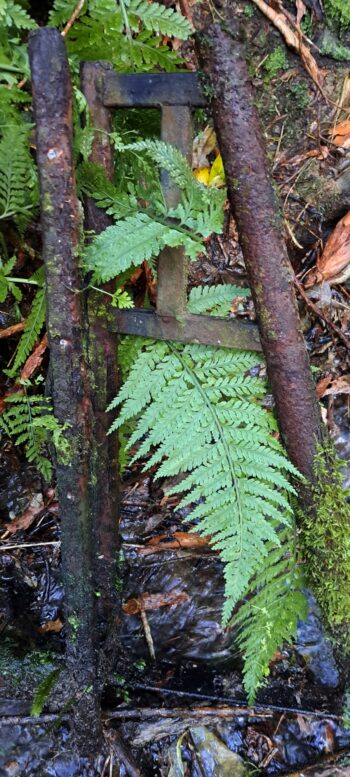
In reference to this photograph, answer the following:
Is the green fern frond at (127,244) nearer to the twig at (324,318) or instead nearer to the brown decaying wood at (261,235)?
the brown decaying wood at (261,235)

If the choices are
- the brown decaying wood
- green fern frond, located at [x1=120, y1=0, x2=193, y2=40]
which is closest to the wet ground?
the brown decaying wood

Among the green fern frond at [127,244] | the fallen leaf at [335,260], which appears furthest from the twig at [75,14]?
the fallen leaf at [335,260]

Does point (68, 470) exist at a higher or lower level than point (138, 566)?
higher

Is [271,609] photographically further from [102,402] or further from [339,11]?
[339,11]

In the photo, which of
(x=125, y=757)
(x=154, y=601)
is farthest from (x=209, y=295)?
(x=125, y=757)

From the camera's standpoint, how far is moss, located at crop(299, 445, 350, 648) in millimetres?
1870

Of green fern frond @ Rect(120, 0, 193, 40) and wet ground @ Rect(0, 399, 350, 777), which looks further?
wet ground @ Rect(0, 399, 350, 777)

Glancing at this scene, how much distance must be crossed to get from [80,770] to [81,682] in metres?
0.39

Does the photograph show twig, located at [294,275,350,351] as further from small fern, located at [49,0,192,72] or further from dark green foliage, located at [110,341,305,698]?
small fern, located at [49,0,192,72]

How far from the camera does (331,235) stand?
117 inches

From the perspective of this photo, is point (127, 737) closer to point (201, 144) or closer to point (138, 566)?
point (138, 566)

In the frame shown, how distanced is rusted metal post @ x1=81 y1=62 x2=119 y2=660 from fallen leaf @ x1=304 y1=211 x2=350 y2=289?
1.49m

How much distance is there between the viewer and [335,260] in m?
2.91

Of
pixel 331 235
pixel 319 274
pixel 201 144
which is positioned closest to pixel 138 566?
pixel 319 274
